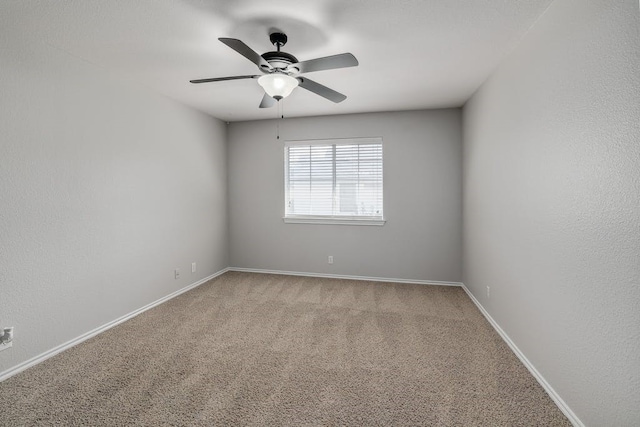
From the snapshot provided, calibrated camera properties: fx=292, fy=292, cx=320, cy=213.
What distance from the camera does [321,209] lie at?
15.0 ft

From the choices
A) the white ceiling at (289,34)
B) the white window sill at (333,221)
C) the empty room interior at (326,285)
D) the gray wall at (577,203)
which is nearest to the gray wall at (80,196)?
the empty room interior at (326,285)

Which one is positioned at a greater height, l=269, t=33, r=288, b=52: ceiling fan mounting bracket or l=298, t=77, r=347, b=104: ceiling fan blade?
l=269, t=33, r=288, b=52: ceiling fan mounting bracket

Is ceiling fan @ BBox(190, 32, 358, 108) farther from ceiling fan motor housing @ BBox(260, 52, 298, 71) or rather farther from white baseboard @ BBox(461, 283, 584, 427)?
white baseboard @ BBox(461, 283, 584, 427)

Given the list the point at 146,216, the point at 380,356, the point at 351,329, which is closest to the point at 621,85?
the point at 380,356

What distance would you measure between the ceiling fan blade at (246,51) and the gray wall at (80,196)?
1688 mm

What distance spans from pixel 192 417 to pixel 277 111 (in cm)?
365

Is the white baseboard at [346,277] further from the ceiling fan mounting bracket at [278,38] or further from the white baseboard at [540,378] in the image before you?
the ceiling fan mounting bracket at [278,38]

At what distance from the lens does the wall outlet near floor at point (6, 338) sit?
6.64 feet

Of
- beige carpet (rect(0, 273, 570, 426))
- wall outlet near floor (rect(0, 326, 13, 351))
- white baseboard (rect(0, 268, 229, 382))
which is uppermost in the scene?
wall outlet near floor (rect(0, 326, 13, 351))

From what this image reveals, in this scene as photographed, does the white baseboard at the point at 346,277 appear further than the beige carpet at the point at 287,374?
Yes

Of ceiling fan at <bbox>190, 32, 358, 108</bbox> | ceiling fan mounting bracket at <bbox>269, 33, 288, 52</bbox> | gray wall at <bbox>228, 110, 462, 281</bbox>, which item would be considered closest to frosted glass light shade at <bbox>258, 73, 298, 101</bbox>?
ceiling fan at <bbox>190, 32, 358, 108</bbox>

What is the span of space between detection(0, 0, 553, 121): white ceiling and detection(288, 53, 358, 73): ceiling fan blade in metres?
0.29

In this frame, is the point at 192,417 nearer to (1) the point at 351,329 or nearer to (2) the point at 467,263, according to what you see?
(1) the point at 351,329

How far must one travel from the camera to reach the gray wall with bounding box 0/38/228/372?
2107 millimetres
